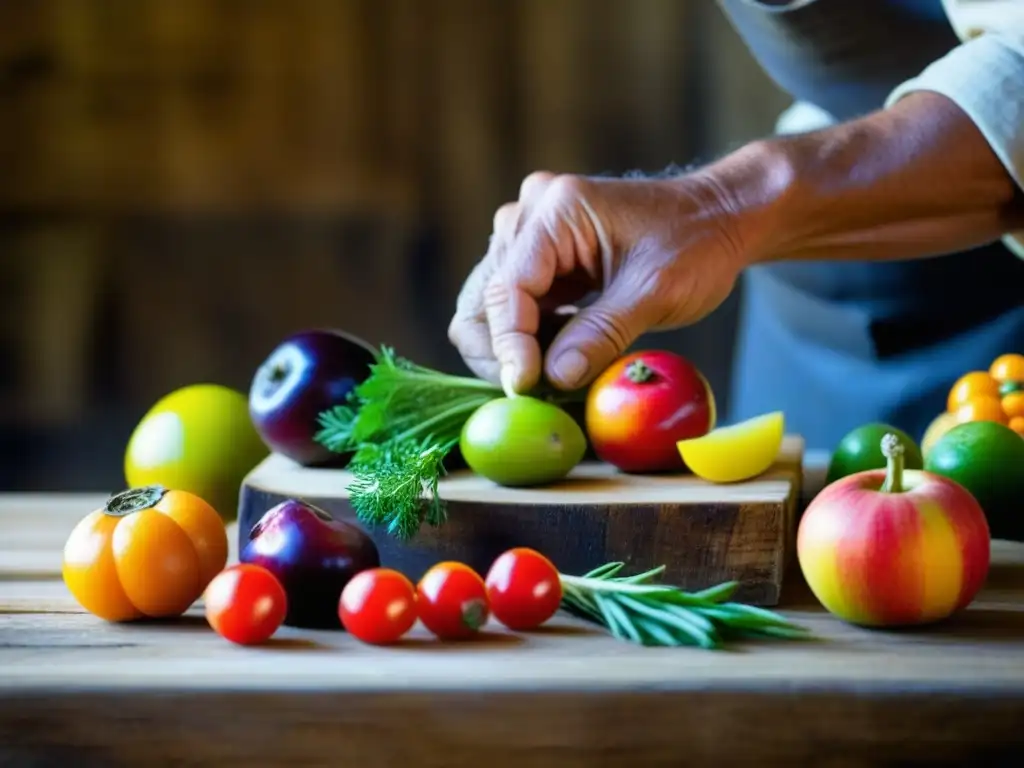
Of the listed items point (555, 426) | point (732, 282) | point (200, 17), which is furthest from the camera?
point (200, 17)

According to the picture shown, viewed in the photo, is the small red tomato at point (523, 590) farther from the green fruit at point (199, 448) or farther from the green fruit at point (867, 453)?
the green fruit at point (199, 448)

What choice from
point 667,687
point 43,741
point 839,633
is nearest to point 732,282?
point 839,633

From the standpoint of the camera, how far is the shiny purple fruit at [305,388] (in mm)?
1160

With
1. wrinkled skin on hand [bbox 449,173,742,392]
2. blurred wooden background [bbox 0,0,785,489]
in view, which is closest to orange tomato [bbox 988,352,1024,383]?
wrinkled skin on hand [bbox 449,173,742,392]

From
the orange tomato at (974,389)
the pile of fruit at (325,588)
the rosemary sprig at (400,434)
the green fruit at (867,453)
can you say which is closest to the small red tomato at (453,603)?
the pile of fruit at (325,588)

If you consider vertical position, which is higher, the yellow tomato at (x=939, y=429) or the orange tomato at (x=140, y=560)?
the yellow tomato at (x=939, y=429)

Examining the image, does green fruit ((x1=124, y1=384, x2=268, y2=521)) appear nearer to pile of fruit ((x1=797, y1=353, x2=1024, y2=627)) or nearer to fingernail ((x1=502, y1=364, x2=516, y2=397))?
fingernail ((x1=502, y1=364, x2=516, y2=397))

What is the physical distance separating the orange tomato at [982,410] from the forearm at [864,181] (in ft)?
0.64

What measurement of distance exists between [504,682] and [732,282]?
0.63 m

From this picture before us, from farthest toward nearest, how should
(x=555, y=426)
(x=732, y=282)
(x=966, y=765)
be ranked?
(x=732, y=282) → (x=555, y=426) → (x=966, y=765)

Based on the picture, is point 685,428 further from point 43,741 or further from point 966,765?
point 43,741

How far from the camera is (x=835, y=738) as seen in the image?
76 cm

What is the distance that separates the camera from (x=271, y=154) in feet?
10.6

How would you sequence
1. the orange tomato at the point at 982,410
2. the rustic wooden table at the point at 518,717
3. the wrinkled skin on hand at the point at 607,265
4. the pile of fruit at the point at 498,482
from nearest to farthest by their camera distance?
1. the rustic wooden table at the point at 518,717
2. the pile of fruit at the point at 498,482
3. the wrinkled skin on hand at the point at 607,265
4. the orange tomato at the point at 982,410
